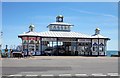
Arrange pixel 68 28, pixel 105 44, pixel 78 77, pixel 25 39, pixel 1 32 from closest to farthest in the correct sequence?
1. pixel 78 77
2. pixel 1 32
3. pixel 25 39
4. pixel 105 44
5. pixel 68 28

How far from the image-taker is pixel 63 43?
185 ft

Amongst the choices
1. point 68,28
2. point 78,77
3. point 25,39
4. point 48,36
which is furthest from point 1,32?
point 78,77

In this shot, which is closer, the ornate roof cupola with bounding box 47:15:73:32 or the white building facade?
the white building facade

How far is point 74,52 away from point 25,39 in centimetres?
897

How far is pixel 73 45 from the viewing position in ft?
185

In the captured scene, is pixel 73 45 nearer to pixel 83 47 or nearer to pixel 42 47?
pixel 83 47

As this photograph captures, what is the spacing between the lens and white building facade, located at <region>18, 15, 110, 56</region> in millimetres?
53562

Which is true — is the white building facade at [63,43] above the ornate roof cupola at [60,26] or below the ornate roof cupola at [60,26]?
below

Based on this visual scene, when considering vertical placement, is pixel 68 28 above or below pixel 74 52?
above

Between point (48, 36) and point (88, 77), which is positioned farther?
point (48, 36)

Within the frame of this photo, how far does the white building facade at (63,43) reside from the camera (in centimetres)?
5356

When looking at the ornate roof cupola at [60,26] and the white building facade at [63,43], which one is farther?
the ornate roof cupola at [60,26]

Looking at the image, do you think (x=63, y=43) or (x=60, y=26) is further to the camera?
(x=60, y=26)

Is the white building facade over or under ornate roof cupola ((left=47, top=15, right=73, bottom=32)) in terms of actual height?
under
